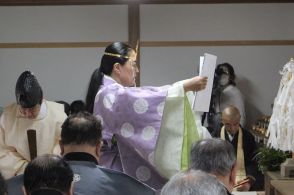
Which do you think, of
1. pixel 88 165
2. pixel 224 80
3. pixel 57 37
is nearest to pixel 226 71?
pixel 224 80

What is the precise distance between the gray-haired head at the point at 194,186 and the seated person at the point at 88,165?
48cm

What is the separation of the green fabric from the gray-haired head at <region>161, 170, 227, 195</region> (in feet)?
3.71

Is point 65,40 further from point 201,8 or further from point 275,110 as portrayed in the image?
point 275,110

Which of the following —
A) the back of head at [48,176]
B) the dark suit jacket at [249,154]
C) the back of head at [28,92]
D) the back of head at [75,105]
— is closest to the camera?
the back of head at [48,176]

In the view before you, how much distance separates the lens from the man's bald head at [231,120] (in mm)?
4484

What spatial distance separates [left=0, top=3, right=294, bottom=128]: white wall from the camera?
599 cm

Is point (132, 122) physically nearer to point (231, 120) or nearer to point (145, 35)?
point (231, 120)

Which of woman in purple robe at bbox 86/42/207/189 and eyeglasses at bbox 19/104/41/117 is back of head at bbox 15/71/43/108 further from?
woman in purple robe at bbox 86/42/207/189

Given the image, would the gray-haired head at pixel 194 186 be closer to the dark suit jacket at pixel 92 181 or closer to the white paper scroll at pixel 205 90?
the dark suit jacket at pixel 92 181

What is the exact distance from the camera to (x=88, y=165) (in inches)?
70.2

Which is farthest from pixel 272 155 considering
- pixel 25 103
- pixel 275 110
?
pixel 25 103

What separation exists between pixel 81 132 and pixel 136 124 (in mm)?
644

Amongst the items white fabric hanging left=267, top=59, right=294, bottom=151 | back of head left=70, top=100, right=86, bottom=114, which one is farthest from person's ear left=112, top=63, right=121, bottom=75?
back of head left=70, top=100, right=86, bottom=114

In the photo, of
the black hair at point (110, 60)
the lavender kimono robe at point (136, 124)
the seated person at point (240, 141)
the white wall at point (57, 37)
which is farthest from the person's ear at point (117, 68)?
the white wall at point (57, 37)
